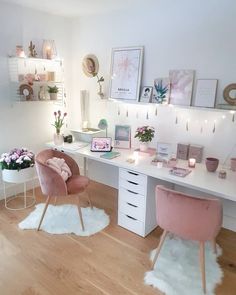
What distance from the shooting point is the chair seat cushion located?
2.57 meters

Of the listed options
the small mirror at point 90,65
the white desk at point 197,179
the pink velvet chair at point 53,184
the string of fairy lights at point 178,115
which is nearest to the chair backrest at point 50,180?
the pink velvet chair at point 53,184

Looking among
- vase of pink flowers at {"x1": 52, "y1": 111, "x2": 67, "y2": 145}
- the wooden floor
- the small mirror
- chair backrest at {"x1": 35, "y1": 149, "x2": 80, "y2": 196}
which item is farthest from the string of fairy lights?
chair backrest at {"x1": 35, "y1": 149, "x2": 80, "y2": 196}

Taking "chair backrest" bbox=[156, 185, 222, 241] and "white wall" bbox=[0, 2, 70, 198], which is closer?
"chair backrest" bbox=[156, 185, 222, 241]

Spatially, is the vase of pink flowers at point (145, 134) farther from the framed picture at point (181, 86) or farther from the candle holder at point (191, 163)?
the candle holder at point (191, 163)

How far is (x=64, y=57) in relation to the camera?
3.61m

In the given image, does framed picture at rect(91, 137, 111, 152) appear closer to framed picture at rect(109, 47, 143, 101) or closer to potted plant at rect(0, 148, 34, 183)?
framed picture at rect(109, 47, 143, 101)

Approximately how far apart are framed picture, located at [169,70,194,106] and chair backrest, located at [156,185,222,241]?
1159 mm

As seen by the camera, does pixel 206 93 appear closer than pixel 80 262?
No

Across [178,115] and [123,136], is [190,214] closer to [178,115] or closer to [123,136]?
[178,115]

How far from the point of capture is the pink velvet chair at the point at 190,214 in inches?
69.5

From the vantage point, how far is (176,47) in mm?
2670

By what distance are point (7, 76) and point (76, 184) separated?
154 cm

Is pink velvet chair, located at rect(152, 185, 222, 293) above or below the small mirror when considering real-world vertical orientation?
below

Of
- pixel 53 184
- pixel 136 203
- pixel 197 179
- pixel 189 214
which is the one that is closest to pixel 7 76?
pixel 53 184
